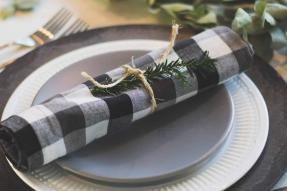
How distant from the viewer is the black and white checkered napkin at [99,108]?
1.65 feet

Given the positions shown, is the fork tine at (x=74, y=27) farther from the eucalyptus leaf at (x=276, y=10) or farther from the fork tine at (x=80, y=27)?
the eucalyptus leaf at (x=276, y=10)

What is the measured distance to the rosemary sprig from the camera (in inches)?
22.7

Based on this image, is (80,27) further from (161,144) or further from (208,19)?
(161,144)

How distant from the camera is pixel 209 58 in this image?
0.63m

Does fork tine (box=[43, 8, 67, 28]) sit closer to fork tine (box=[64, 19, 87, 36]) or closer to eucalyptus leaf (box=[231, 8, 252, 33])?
fork tine (box=[64, 19, 87, 36])

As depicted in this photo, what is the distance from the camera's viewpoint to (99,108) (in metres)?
0.54

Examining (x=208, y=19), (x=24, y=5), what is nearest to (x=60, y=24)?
(x=24, y=5)

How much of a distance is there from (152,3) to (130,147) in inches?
14.9

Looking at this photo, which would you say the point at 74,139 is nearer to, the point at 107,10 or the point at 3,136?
the point at 3,136

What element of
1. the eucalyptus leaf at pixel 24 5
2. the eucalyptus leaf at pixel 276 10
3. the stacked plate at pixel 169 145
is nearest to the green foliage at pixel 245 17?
the eucalyptus leaf at pixel 276 10

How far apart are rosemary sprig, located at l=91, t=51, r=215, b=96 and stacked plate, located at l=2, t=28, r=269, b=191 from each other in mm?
40

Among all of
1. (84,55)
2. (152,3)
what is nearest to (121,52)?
(84,55)

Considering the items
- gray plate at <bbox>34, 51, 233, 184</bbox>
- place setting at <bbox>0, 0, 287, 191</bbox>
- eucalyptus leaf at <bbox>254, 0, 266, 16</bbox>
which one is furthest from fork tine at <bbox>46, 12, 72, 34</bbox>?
Result: eucalyptus leaf at <bbox>254, 0, 266, 16</bbox>

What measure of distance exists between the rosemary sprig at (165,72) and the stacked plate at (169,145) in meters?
0.04
